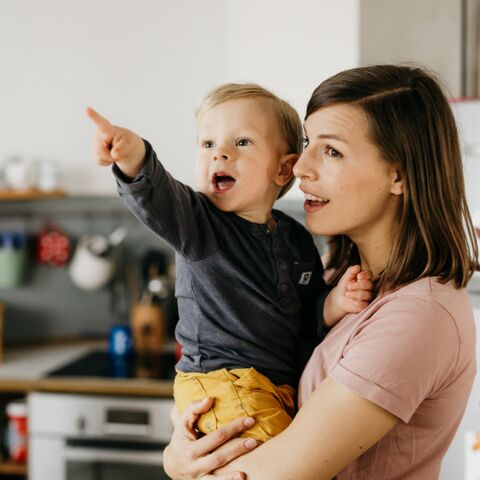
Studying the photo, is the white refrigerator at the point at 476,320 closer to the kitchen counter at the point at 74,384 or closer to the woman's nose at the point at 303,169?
the woman's nose at the point at 303,169

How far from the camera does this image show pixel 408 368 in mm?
958

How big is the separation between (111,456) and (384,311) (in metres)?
1.67

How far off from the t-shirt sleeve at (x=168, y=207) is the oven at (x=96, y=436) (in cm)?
139

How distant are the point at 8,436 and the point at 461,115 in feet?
6.33

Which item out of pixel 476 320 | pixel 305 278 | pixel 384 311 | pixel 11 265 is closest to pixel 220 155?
pixel 305 278

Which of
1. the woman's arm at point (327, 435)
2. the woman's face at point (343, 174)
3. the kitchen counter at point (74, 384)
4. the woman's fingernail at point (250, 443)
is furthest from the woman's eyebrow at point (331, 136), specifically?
the kitchen counter at point (74, 384)

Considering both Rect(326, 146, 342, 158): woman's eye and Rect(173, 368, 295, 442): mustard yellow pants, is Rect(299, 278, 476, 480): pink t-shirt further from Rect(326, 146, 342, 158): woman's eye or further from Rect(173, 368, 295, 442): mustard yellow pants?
Rect(326, 146, 342, 158): woman's eye

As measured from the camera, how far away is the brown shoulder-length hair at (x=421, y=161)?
1090mm

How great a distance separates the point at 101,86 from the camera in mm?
2812

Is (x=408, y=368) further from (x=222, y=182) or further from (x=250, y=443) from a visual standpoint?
(x=222, y=182)

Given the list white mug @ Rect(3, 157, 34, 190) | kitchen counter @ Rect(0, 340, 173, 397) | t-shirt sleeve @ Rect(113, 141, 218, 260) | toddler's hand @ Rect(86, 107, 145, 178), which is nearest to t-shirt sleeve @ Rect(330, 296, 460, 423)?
t-shirt sleeve @ Rect(113, 141, 218, 260)

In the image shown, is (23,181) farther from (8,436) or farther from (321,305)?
(321,305)

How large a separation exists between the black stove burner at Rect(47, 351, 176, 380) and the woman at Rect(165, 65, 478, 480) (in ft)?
4.49

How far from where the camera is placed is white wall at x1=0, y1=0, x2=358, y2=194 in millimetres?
2785
